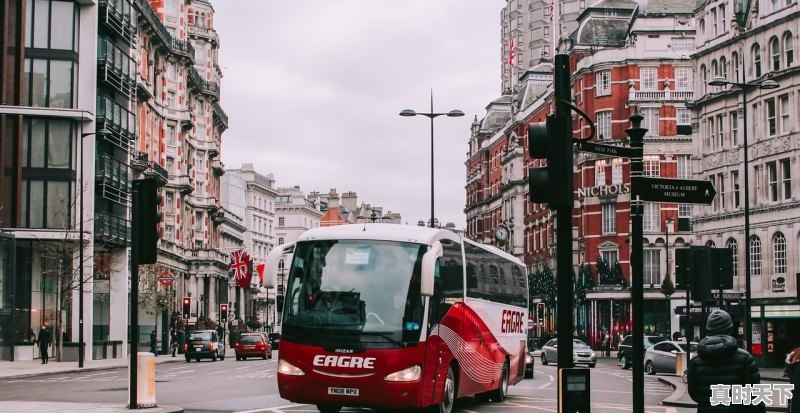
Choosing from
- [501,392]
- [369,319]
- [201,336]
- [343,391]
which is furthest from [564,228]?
[201,336]

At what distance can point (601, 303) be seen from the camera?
260 feet

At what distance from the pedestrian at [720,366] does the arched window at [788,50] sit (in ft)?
148

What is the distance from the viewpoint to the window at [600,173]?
8112 centimetres

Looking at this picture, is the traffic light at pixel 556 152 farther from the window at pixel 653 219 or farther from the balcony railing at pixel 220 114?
the balcony railing at pixel 220 114

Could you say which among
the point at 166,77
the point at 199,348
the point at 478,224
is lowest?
the point at 199,348

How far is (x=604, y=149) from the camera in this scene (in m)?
11.3

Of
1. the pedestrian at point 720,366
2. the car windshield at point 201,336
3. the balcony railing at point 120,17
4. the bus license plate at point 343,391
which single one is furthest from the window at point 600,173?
the pedestrian at point 720,366

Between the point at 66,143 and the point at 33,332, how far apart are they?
30.4 ft

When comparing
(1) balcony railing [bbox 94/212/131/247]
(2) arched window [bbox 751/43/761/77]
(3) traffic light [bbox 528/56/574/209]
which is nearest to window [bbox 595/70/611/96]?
(2) arched window [bbox 751/43/761/77]

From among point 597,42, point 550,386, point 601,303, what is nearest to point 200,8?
point 597,42

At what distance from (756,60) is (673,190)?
44855 millimetres

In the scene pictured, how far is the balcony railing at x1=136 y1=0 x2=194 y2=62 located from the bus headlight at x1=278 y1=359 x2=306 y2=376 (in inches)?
2234

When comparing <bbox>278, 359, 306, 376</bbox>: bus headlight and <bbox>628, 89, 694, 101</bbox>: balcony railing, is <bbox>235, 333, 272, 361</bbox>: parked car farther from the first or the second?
<bbox>278, 359, 306, 376</bbox>: bus headlight

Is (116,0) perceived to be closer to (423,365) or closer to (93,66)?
(93,66)
